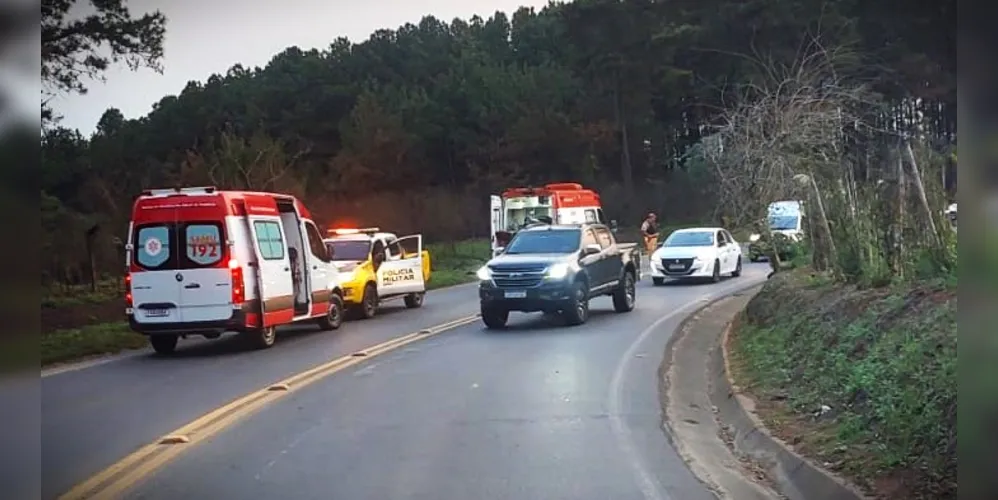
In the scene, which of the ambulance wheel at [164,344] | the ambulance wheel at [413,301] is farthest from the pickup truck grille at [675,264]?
the ambulance wheel at [164,344]

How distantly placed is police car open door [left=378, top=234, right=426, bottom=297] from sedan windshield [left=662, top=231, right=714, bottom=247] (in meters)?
8.50

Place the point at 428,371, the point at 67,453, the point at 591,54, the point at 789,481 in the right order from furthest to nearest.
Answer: the point at 591,54, the point at 428,371, the point at 67,453, the point at 789,481

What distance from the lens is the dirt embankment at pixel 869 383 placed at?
23.9 feet

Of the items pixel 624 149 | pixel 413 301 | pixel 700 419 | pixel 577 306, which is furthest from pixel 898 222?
pixel 624 149

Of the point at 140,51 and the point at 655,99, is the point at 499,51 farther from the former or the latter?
the point at 140,51

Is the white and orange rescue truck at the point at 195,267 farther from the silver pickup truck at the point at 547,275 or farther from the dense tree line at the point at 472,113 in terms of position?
the silver pickup truck at the point at 547,275

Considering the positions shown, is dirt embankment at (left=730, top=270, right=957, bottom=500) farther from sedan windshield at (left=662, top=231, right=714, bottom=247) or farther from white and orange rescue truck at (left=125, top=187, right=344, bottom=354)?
sedan windshield at (left=662, top=231, right=714, bottom=247)

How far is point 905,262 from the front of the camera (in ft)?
44.7

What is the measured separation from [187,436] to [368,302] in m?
14.0

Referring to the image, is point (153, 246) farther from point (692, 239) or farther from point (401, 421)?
point (692, 239)

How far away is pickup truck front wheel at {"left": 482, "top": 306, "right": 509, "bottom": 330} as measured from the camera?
21.1 meters

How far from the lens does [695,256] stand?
104 ft

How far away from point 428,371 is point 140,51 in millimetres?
7606

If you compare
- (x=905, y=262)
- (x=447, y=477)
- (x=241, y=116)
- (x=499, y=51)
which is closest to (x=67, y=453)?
(x=447, y=477)
